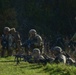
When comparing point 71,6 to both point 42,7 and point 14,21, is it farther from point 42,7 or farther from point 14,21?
point 14,21

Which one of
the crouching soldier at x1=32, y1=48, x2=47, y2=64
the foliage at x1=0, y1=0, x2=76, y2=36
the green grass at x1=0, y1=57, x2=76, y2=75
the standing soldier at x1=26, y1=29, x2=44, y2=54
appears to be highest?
the foliage at x1=0, y1=0, x2=76, y2=36

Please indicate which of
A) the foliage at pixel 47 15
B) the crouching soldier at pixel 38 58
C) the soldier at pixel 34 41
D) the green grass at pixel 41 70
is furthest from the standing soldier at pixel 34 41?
the foliage at pixel 47 15

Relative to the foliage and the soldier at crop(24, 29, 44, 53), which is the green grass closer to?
the soldier at crop(24, 29, 44, 53)

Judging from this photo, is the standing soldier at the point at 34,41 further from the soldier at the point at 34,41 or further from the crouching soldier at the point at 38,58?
the crouching soldier at the point at 38,58

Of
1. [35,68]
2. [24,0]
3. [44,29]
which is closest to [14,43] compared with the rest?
[35,68]

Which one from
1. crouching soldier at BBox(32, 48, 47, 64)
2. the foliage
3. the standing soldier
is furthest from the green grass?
the foliage

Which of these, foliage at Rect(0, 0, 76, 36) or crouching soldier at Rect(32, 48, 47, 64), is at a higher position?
foliage at Rect(0, 0, 76, 36)

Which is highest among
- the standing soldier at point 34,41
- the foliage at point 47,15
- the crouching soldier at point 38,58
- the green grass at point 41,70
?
the foliage at point 47,15

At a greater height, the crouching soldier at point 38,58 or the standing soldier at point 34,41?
the standing soldier at point 34,41

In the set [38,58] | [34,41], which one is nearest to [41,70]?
[38,58]

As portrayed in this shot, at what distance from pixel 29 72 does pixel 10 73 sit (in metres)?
0.59

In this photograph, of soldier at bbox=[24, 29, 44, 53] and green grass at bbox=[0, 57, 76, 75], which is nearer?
green grass at bbox=[0, 57, 76, 75]

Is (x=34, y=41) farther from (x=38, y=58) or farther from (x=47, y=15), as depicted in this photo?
(x=47, y=15)

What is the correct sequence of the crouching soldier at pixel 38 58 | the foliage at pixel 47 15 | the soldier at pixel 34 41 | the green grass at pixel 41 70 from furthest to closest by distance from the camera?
the foliage at pixel 47 15, the soldier at pixel 34 41, the crouching soldier at pixel 38 58, the green grass at pixel 41 70
